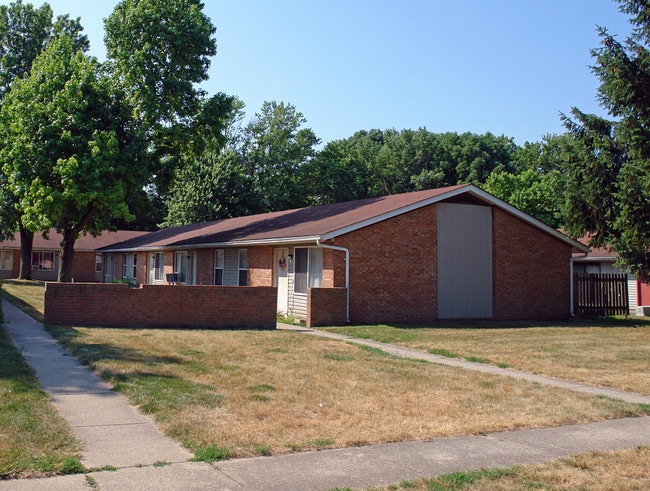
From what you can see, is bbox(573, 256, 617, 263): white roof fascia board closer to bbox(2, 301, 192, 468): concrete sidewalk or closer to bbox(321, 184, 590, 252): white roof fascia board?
bbox(321, 184, 590, 252): white roof fascia board

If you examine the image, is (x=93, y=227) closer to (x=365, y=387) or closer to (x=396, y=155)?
(x=365, y=387)

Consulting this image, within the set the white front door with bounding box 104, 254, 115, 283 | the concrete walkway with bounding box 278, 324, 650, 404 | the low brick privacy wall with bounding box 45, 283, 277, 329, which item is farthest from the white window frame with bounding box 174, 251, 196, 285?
the concrete walkway with bounding box 278, 324, 650, 404

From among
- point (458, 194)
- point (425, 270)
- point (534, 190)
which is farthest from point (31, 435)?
point (534, 190)

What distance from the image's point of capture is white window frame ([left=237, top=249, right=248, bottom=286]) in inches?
993

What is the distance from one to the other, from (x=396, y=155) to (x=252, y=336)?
44099mm

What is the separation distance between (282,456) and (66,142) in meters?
22.3

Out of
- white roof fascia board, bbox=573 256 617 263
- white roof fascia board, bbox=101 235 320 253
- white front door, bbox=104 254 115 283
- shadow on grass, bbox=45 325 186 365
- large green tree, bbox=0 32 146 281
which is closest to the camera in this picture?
Answer: shadow on grass, bbox=45 325 186 365

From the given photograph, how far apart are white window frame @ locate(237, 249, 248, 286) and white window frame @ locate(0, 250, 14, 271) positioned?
3204cm

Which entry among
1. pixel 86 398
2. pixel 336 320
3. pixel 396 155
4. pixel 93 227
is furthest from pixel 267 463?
pixel 396 155

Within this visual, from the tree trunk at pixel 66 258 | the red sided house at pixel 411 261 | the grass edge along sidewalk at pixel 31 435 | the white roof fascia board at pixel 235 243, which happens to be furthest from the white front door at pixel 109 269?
the grass edge along sidewalk at pixel 31 435

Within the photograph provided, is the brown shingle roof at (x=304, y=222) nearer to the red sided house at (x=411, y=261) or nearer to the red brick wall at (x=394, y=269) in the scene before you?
the red sided house at (x=411, y=261)

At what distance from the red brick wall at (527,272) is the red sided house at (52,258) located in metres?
32.5

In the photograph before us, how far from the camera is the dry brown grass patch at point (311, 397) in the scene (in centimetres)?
717

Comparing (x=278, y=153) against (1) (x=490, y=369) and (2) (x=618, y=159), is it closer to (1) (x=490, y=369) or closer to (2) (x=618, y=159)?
(2) (x=618, y=159)
